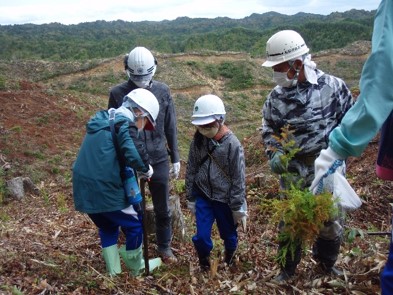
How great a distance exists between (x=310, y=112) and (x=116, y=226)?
1741 millimetres

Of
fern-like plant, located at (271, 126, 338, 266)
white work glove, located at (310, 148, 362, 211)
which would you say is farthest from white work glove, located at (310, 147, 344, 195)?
fern-like plant, located at (271, 126, 338, 266)

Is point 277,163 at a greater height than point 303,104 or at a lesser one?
lesser

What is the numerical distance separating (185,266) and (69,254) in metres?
1.06

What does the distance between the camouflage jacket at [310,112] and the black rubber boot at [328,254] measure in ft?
1.57

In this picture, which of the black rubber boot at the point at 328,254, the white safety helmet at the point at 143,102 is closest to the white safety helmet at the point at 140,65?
the white safety helmet at the point at 143,102

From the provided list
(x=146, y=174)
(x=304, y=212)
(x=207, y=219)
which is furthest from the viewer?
(x=207, y=219)

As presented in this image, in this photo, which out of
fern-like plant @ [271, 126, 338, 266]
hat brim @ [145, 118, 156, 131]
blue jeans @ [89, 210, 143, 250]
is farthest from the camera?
hat brim @ [145, 118, 156, 131]

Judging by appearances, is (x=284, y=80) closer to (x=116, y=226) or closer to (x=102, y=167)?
(x=102, y=167)

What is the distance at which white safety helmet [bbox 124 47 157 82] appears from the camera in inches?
158

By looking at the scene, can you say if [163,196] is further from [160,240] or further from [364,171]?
[364,171]

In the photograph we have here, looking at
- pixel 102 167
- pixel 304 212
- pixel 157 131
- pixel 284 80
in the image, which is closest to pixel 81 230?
pixel 157 131

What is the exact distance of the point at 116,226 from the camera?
A: 12.2 feet

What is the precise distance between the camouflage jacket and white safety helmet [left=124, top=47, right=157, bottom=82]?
1251 millimetres

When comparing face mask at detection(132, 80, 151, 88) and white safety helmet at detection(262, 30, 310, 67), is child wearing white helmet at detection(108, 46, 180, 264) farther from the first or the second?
white safety helmet at detection(262, 30, 310, 67)
